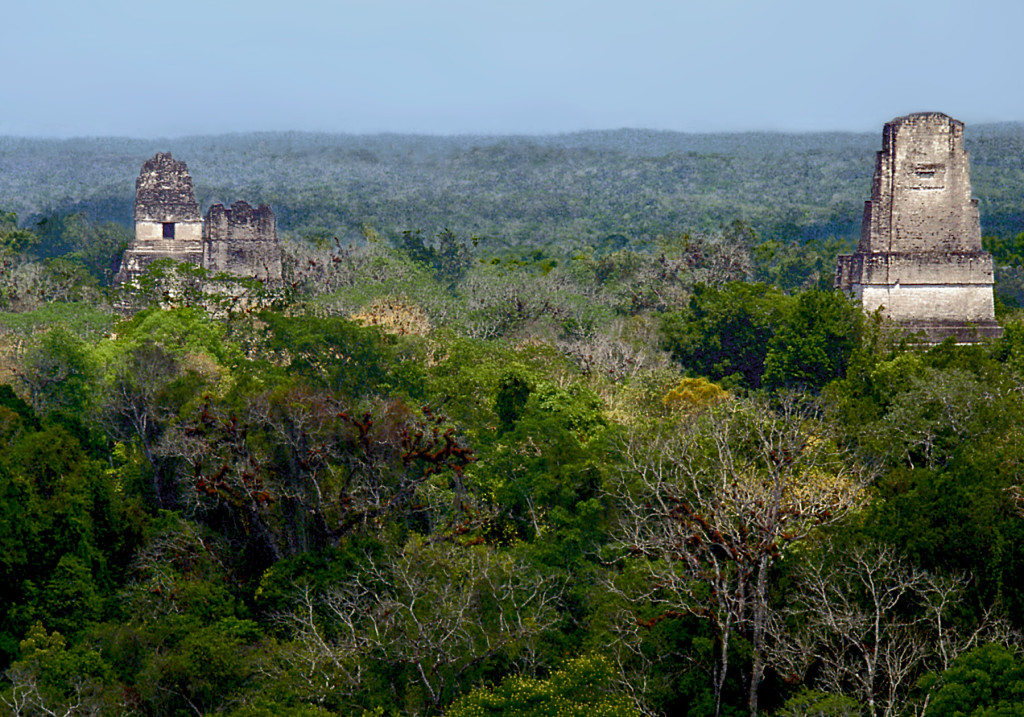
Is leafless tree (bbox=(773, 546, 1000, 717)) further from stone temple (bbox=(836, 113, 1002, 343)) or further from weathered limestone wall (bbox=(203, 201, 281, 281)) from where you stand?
weathered limestone wall (bbox=(203, 201, 281, 281))

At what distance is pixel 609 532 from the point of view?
22.7 m

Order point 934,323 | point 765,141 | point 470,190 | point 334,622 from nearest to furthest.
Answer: point 334,622
point 934,323
point 470,190
point 765,141

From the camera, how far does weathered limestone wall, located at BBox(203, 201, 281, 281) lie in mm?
39812

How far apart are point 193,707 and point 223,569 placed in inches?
154

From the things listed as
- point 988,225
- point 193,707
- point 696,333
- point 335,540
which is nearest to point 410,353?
point 696,333

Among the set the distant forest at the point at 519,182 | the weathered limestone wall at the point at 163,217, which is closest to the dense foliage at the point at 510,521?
the weathered limestone wall at the point at 163,217

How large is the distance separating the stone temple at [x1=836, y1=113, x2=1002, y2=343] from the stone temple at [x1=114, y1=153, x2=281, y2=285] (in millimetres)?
16683

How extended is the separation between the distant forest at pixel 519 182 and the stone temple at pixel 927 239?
31.7 meters

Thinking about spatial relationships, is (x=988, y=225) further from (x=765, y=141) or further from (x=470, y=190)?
(x=765, y=141)

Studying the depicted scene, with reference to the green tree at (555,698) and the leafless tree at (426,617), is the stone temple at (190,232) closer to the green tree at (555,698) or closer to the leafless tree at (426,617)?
the leafless tree at (426,617)

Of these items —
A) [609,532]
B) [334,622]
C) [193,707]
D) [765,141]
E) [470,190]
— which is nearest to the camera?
[193,707]

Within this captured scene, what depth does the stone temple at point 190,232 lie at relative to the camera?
39.9 m

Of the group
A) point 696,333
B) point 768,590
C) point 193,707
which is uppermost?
point 696,333

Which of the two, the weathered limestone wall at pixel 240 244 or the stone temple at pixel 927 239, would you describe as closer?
the stone temple at pixel 927 239
